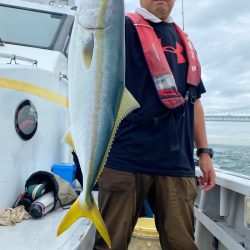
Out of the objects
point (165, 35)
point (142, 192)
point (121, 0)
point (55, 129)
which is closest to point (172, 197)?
point (142, 192)

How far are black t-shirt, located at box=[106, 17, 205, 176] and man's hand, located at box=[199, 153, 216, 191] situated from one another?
23cm

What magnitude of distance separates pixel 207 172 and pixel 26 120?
4.85 feet

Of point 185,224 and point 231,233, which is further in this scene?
point 231,233

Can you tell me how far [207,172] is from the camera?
248 centimetres

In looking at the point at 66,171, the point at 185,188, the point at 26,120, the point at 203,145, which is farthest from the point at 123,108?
the point at 66,171

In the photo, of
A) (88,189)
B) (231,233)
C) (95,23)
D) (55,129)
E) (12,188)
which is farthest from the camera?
→ (55,129)

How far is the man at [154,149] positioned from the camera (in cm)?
208

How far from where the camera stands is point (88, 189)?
1658mm

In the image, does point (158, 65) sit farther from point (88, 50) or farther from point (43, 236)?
point (43, 236)

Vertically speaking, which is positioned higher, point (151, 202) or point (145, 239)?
point (151, 202)

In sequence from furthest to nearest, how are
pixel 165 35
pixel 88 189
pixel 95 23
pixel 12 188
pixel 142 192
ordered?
pixel 12 188 < pixel 165 35 < pixel 142 192 < pixel 88 189 < pixel 95 23

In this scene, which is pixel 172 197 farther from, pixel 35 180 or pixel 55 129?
pixel 55 129

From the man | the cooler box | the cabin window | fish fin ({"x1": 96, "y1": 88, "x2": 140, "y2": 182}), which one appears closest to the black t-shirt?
the man

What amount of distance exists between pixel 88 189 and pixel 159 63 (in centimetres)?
88
